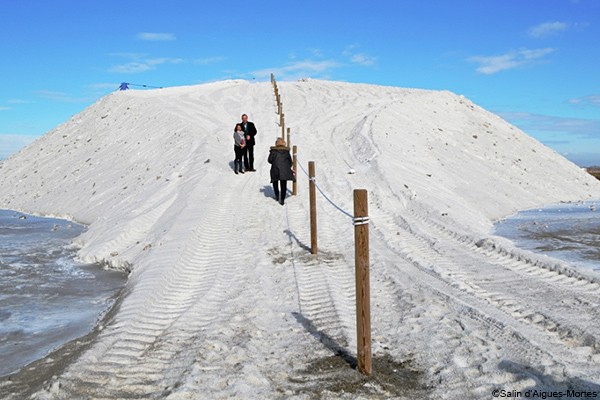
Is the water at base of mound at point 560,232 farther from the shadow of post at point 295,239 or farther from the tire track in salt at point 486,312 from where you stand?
the shadow of post at point 295,239

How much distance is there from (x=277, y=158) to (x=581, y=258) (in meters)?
6.83

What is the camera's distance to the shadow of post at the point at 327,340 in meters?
5.09

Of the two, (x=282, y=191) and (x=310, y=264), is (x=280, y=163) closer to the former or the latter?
(x=282, y=191)

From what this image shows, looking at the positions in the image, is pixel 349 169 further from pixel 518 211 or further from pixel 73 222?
pixel 73 222

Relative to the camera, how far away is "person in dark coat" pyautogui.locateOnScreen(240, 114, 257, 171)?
16.8 m

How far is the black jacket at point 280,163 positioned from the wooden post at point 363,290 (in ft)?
28.5

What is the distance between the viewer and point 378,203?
13.7 metres

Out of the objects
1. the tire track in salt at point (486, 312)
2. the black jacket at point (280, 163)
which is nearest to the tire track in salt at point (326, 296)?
the tire track in salt at point (486, 312)

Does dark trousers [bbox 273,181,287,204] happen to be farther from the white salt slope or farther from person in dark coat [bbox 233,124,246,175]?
person in dark coat [bbox 233,124,246,175]

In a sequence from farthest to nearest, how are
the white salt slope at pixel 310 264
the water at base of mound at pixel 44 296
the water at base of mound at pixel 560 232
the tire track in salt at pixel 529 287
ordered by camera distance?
the water at base of mound at pixel 560 232 < the water at base of mound at pixel 44 296 < the tire track in salt at pixel 529 287 < the white salt slope at pixel 310 264

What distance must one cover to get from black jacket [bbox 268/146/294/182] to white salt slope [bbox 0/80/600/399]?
72cm

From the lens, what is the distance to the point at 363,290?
15.6ft

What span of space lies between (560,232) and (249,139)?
8.90 metres

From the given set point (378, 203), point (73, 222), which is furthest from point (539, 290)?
point (73, 222)
